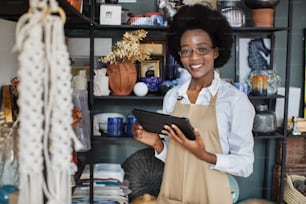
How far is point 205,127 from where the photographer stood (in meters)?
1.08

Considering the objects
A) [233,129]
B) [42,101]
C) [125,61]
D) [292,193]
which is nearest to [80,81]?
[125,61]

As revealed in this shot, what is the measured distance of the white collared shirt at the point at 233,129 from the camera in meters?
1.03

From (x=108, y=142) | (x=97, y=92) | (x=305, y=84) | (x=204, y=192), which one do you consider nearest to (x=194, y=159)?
(x=204, y=192)

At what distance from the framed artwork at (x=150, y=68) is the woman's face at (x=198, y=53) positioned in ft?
2.00

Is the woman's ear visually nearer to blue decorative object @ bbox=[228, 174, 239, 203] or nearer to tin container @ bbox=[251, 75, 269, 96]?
tin container @ bbox=[251, 75, 269, 96]

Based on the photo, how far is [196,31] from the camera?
1087mm

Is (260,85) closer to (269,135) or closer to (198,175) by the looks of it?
(269,135)

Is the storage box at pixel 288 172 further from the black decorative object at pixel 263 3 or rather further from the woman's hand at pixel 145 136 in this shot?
the woman's hand at pixel 145 136

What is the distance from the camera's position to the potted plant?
5.31ft

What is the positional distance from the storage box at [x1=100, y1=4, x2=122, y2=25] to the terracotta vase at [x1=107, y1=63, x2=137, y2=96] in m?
0.18

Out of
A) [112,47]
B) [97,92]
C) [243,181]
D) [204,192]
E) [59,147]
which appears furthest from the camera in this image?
[243,181]

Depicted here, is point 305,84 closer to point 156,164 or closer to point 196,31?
point 156,164

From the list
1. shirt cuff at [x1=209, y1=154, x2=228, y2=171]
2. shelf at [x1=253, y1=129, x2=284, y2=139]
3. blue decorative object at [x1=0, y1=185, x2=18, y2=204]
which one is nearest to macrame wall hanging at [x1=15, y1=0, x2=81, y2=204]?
blue decorative object at [x1=0, y1=185, x2=18, y2=204]

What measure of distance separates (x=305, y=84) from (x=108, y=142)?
0.97 m
